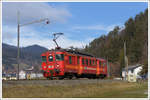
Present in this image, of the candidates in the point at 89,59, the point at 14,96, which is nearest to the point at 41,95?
the point at 14,96

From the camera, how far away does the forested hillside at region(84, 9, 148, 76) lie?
4726 inches

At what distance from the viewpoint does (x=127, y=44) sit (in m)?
131

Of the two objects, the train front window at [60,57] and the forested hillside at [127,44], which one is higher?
the forested hillside at [127,44]

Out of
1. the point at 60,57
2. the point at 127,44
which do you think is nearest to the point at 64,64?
the point at 60,57

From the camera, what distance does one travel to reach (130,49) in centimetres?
12300

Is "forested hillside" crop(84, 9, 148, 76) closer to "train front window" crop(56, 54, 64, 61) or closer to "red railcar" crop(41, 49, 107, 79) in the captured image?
"red railcar" crop(41, 49, 107, 79)

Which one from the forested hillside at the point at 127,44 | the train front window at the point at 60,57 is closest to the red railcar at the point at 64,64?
the train front window at the point at 60,57

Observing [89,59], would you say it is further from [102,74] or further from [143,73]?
[143,73]

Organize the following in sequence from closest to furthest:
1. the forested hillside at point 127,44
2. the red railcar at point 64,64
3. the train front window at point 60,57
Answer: the red railcar at point 64,64, the train front window at point 60,57, the forested hillside at point 127,44

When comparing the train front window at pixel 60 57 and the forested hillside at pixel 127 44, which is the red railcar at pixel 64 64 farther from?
the forested hillside at pixel 127 44

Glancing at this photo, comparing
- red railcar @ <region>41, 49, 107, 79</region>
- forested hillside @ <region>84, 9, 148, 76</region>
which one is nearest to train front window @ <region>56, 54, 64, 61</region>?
red railcar @ <region>41, 49, 107, 79</region>

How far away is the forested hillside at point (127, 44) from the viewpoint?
394 feet

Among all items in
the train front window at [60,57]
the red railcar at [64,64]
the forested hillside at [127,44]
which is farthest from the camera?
the forested hillside at [127,44]

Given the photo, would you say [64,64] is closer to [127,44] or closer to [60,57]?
[60,57]
